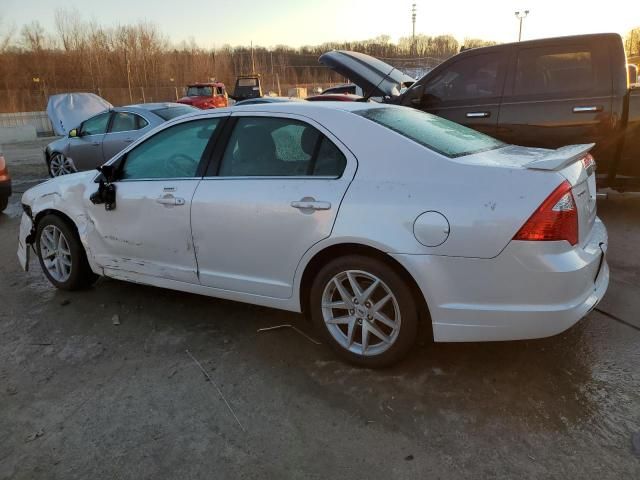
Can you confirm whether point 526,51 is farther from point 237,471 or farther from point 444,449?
point 237,471

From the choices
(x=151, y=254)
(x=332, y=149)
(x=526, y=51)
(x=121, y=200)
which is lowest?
(x=151, y=254)

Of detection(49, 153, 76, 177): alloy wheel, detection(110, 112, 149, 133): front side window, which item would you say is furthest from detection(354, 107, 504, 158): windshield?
detection(49, 153, 76, 177): alloy wheel

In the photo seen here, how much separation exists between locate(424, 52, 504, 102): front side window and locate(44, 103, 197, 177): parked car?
475cm

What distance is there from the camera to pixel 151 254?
3863 millimetres

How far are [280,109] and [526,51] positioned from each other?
3.89 metres

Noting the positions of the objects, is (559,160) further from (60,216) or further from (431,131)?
(60,216)

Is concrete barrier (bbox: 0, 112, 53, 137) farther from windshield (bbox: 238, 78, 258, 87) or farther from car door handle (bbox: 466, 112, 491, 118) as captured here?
car door handle (bbox: 466, 112, 491, 118)

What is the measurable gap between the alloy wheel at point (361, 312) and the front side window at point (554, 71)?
4.10m

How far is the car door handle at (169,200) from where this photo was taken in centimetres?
360

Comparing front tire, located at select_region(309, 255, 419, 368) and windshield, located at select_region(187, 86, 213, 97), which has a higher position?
windshield, located at select_region(187, 86, 213, 97)

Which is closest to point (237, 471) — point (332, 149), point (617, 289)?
point (332, 149)

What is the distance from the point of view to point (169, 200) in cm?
366

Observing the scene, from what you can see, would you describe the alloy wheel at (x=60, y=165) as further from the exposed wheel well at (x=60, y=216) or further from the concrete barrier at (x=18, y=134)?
the concrete barrier at (x=18, y=134)

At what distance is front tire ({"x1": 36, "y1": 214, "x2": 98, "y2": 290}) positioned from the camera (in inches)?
174
